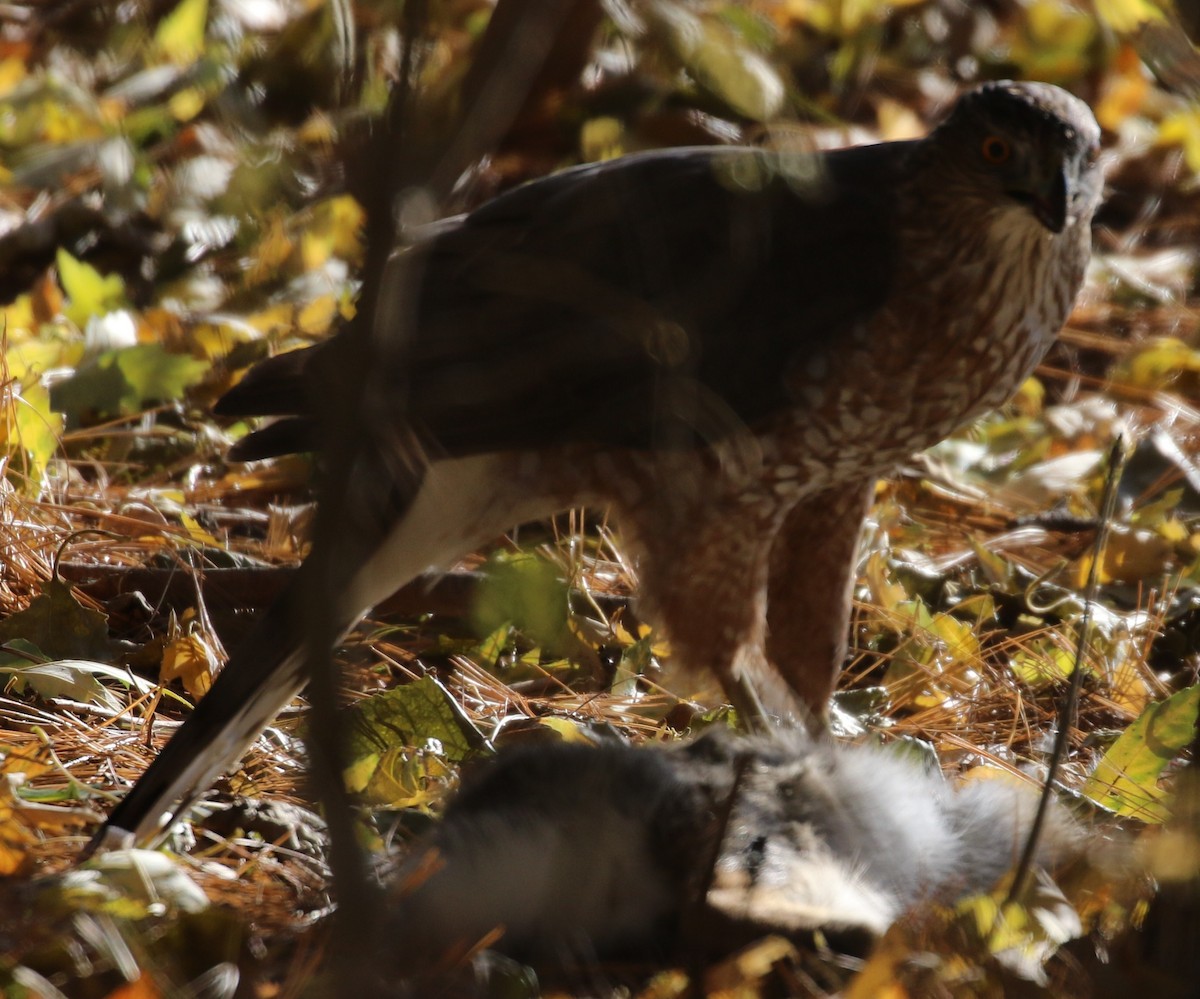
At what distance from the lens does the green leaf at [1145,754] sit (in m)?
2.51

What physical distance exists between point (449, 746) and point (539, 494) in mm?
624

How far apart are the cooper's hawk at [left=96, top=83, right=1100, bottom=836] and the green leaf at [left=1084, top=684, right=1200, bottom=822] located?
73 cm

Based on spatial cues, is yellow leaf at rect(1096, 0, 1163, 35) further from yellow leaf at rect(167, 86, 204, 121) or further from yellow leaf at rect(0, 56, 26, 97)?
yellow leaf at rect(0, 56, 26, 97)

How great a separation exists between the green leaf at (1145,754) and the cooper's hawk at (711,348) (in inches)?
28.6

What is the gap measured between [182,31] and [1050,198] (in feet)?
5.56

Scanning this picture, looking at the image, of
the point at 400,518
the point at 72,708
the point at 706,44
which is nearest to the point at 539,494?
the point at 400,518

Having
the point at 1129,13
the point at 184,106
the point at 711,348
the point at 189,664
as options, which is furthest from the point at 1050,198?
the point at 184,106

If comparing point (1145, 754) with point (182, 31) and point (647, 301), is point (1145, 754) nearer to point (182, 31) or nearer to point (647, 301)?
point (647, 301)

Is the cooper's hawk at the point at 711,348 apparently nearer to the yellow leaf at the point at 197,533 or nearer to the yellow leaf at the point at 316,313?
the yellow leaf at the point at 197,533

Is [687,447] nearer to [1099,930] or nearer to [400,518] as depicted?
[400,518]

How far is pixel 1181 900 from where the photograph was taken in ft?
5.68

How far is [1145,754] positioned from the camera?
2.54 m

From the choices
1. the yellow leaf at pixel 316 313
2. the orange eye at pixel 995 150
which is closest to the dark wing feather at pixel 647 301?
the orange eye at pixel 995 150

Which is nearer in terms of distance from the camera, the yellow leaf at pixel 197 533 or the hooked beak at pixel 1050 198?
the hooked beak at pixel 1050 198
